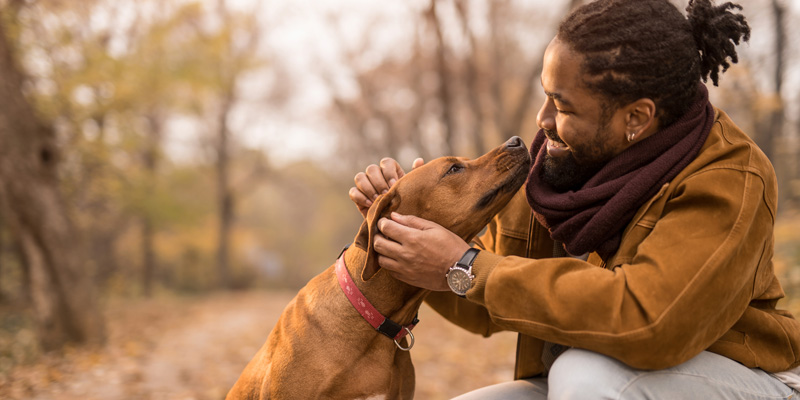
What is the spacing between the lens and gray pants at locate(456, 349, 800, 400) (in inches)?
74.1

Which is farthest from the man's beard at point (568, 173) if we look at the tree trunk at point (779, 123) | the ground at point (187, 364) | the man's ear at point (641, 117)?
the tree trunk at point (779, 123)

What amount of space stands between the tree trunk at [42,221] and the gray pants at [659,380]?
8676 mm

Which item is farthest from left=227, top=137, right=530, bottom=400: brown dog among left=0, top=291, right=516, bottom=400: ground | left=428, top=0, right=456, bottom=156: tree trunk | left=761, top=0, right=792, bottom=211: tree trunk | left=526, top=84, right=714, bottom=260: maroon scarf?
left=761, top=0, right=792, bottom=211: tree trunk

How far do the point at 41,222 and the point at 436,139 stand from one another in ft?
61.7

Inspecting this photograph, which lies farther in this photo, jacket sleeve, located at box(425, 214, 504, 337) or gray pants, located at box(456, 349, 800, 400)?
jacket sleeve, located at box(425, 214, 504, 337)

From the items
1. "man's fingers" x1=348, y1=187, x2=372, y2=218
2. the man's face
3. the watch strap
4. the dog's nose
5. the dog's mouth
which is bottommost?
the watch strap

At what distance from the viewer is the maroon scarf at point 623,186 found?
2.09 m

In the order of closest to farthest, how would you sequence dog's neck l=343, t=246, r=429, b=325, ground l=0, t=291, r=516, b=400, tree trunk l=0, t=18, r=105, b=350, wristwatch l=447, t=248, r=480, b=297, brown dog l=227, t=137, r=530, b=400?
1. wristwatch l=447, t=248, r=480, b=297
2. brown dog l=227, t=137, r=530, b=400
3. dog's neck l=343, t=246, r=429, b=325
4. ground l=0, t=291, r=516, b=400
5. tree trunk l=0, t=18, r=105, b=350

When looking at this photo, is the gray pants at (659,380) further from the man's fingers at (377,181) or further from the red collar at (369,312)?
the man's fingers at (377,181)

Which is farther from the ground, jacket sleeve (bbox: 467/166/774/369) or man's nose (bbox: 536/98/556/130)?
man's nose (bbox: 536/98/556/130)

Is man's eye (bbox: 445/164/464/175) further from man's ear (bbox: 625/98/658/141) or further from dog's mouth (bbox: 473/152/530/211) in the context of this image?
man's ear (bbox: 625/98/658/141)

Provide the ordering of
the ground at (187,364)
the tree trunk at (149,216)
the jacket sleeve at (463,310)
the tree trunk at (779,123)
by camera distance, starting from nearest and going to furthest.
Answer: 1. the jacket sleeve at (463,310)
2. the ground at (187,364)
3. the tree trunk at (779,123)
4. the tree trunk at (149,216)

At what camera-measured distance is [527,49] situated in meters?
16.9

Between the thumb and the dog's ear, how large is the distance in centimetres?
7
